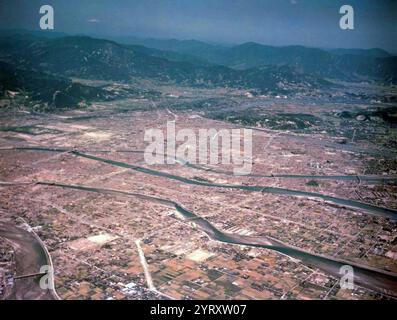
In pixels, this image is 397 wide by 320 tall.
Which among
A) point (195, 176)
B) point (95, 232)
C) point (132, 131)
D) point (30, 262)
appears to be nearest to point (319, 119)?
point (132, 131)

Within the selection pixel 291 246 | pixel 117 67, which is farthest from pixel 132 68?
pixel 291 246

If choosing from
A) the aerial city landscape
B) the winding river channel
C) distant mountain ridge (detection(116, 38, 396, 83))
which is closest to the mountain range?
distant mountain ridge (detection(116, 38, 396, 83))

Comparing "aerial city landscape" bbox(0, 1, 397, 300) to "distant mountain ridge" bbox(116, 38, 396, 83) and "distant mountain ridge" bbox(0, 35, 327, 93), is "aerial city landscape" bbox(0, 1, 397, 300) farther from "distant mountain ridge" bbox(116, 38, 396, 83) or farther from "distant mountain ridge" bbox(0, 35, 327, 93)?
"distant mountain ridge" bbox(116, 38, 396, 83)

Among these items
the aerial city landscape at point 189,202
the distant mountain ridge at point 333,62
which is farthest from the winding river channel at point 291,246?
the distant mountain ridge at point 333,62

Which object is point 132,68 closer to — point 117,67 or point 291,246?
point 117,67

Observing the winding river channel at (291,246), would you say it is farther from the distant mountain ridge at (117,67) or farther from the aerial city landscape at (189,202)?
the distant mountain ridge at (117,67)

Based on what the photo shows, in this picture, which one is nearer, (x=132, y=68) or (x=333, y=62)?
(x=132, y=68)

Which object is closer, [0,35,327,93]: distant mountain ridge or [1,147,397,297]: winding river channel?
[1,147,397,297]: winding river channel

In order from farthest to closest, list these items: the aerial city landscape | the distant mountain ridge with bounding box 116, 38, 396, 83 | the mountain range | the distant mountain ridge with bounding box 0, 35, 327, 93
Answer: the distant mountain ridge with bounding box 116, 38, 396, 83 → the distant mountain ridge with bounding box 0, 35, 327, 93 → the mountain range → the aerial city landscape
